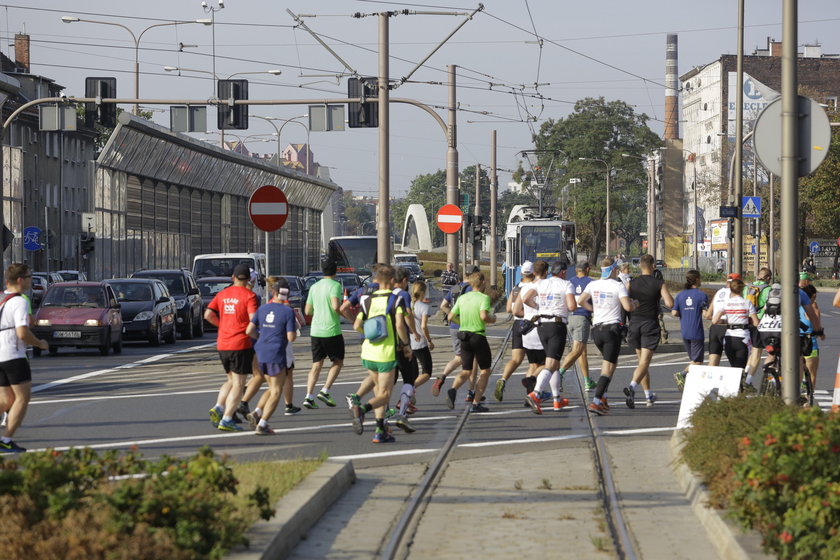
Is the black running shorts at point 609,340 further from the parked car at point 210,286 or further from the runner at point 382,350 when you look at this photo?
the parked car at point 210,286

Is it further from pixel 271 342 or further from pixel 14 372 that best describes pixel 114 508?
pixel 271 342

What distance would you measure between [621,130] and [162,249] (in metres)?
61.7

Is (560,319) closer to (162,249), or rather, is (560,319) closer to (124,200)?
(124,200)

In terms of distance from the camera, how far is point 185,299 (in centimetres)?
3822

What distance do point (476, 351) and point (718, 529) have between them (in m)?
8.39

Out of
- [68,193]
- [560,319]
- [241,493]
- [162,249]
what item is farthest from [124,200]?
[241,493]

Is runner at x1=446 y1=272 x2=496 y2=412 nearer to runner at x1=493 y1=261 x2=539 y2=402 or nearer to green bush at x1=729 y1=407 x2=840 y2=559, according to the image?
runner at x1=493 y1=261 x2=539 y2=402

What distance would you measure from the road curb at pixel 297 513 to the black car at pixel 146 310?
2288 centimetres

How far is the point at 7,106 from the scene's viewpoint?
229 feet

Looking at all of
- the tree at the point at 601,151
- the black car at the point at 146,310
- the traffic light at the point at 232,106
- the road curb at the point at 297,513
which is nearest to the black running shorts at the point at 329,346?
the road curb at the point at 297,513

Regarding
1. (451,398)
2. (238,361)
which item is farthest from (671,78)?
(238,361)

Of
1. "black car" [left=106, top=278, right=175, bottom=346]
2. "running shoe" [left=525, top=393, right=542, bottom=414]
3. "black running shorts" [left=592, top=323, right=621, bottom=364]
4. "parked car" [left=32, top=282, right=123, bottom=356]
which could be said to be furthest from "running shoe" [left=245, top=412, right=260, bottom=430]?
"black car" [left=106, top=278, right=175, bottom=346]

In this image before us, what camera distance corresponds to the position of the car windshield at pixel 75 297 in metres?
30.5

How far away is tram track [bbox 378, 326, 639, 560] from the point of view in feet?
28.0
